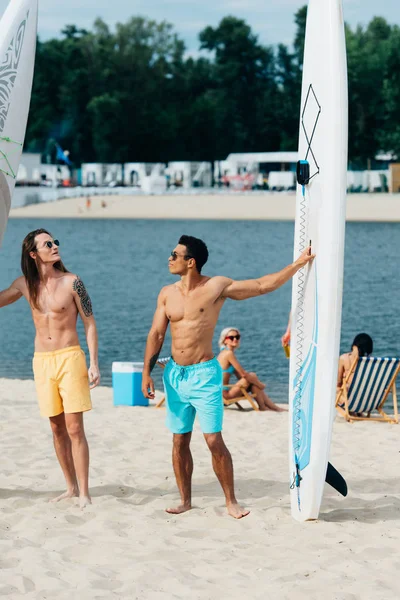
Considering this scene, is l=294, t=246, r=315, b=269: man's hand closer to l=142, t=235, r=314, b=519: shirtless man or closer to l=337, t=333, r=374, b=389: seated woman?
l=142, t=235, r=314, b=519: shirtless man

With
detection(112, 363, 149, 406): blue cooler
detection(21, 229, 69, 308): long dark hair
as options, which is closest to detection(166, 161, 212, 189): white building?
detection(112, 363, 149, 406): blue cooler

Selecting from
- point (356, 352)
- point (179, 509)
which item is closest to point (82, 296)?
point (179, 509)

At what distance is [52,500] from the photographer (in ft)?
20.5

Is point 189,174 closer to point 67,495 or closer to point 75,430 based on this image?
point 67,495

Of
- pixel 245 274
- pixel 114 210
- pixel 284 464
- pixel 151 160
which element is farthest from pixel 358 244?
pixel 151 160

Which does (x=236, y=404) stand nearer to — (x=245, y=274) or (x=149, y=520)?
(x=149, y=520)

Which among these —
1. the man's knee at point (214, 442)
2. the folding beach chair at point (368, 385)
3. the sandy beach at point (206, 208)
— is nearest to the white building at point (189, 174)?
the sandy beach at point (206, 208)

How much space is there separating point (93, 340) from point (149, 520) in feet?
3.55

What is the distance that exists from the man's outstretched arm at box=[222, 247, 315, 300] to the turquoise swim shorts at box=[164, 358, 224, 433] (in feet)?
1.34

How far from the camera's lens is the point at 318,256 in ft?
18.5

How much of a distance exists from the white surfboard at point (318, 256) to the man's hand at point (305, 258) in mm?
50

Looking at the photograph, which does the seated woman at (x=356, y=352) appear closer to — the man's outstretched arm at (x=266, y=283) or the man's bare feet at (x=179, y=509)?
the man's bare feet at (x=179, y=509)

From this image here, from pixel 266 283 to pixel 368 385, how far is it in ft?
13.0

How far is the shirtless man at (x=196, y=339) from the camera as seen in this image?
580 cm
